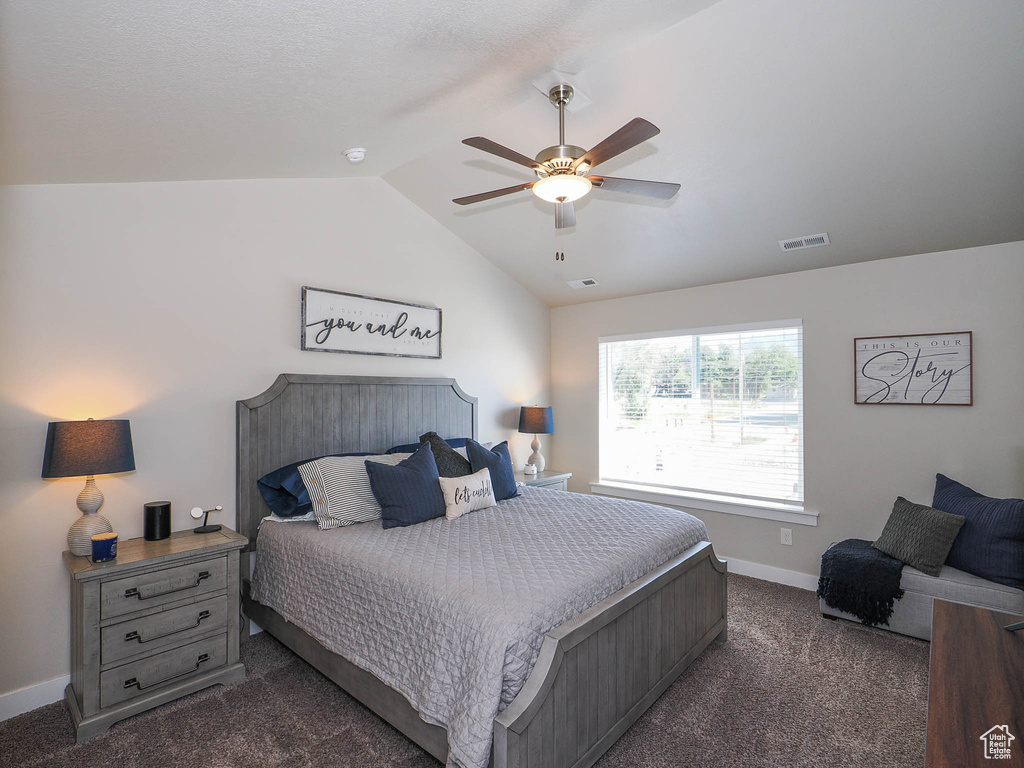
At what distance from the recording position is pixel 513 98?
2.54m

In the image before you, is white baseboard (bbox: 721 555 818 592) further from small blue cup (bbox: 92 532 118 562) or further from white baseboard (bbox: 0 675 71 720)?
white baseboard (bbox: 0 675 71 720)

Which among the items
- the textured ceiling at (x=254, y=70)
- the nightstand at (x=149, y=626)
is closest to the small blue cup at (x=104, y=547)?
the nightstand at (x=149, y=626)

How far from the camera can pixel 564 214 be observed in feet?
7.94

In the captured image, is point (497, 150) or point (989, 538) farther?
point (989, 538)

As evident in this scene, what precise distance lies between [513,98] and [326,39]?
3.54 feet

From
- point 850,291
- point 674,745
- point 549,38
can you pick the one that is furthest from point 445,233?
point 674,745

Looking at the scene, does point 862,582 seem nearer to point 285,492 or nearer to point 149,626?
point 285,492

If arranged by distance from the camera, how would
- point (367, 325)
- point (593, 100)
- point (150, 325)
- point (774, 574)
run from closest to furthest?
point (593, 100) → point (150, 325) → point (367, 325) → point (774, 574)

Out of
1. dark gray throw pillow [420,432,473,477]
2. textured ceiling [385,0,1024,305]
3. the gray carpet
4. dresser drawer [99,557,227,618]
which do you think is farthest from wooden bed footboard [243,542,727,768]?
textured ceiling [385,0,1024,305]

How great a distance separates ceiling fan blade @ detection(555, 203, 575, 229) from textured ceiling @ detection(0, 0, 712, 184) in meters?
0.57

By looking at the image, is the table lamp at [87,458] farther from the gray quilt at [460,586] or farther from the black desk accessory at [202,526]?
the gray quilt at [460,586]

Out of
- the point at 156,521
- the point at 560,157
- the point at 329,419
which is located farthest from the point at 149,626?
the point at 560,157

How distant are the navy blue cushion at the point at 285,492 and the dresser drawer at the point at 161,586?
491 millimetres

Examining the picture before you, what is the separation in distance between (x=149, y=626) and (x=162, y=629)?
56mm
